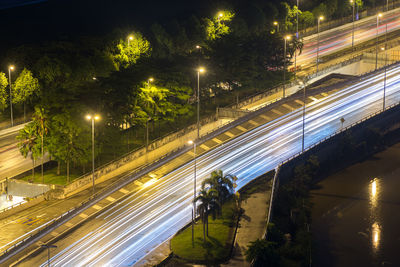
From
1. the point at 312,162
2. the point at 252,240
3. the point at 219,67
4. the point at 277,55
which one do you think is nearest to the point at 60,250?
the point at 252,240

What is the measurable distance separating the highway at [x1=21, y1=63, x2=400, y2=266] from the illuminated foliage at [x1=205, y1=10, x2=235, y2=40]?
31.4 meters

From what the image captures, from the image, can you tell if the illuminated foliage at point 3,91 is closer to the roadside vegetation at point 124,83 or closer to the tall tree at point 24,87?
the roadside vegetation at point 124,83

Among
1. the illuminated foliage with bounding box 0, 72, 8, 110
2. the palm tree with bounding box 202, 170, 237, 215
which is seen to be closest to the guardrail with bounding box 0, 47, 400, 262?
the palm tree with bounding box 202, 170, 237, 215

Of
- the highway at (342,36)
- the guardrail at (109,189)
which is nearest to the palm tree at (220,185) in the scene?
the guardrail at (109,189)

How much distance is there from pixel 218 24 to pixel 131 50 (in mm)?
22944

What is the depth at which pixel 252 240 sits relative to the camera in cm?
A: 6203

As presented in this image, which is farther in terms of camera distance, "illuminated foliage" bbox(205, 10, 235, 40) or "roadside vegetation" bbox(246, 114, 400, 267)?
"illuminated foliage" bbox(205, 10, 235, 40)

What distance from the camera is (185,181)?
2945 inches

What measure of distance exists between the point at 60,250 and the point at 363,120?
52.2 meters

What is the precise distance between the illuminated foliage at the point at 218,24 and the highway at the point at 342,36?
15180 millimetres

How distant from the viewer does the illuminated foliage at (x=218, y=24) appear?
128 meters

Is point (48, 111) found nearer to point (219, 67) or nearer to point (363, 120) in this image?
point (219, 67)

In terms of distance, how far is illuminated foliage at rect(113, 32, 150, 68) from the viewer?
363ft

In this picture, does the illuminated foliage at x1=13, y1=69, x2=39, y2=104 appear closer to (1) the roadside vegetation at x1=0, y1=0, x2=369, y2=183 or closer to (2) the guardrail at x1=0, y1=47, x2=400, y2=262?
(1) the roadside vegetation at x1=0, y1=0, x2=369, y2=183
